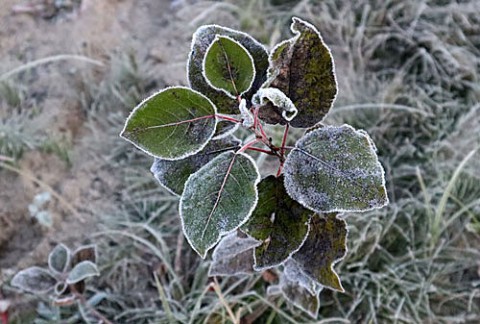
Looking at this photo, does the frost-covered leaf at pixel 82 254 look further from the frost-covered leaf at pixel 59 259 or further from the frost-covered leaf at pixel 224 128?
the frost-covered leaf at pixel 224 128

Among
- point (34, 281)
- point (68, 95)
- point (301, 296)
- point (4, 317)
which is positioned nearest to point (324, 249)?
point (301, 296)

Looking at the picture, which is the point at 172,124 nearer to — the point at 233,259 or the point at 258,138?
the point at 258,138

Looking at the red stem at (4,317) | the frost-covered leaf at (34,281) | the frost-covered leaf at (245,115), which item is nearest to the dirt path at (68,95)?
the red stem at (4,317)

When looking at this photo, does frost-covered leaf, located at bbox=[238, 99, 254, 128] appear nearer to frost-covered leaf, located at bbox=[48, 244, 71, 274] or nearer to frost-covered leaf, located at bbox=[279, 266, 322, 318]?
frost-covered leaf, located at bbox=[279, 266, 322, 318]

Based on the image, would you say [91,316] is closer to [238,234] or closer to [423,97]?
[238,234]

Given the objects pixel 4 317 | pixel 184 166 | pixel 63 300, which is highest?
pixel 184 166

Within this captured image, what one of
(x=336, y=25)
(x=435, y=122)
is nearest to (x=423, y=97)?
(x=435, y=122)

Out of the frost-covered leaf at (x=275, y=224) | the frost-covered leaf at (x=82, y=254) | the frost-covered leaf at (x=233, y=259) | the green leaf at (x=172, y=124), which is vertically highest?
the green leaf at (x=172, y=124)
